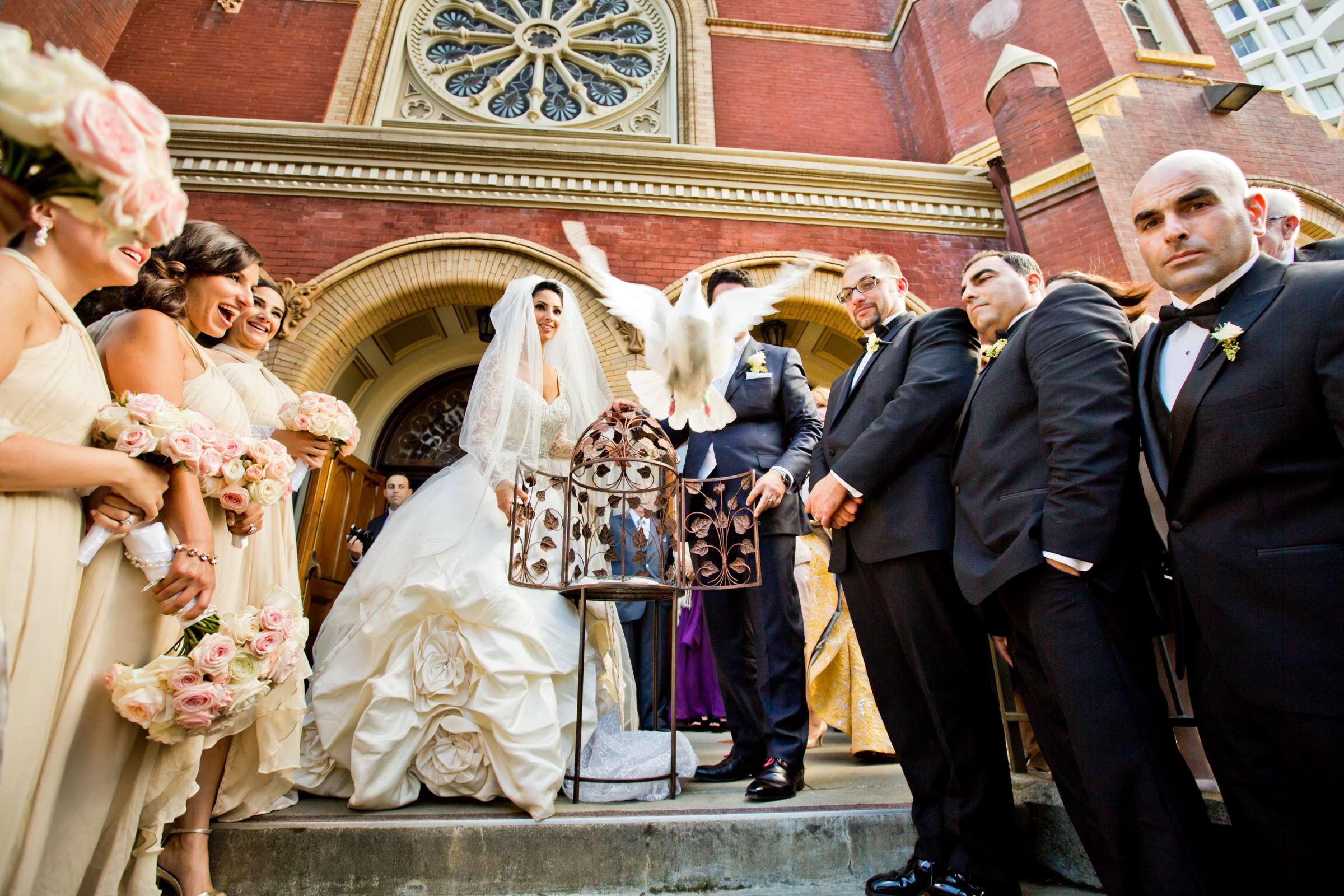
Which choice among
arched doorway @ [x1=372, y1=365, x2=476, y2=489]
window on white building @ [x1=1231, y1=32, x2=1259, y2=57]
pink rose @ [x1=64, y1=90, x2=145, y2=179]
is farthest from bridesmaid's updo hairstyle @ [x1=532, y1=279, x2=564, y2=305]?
window on white building @ [x1=1231, y1=32, x2=1259, y2=57]

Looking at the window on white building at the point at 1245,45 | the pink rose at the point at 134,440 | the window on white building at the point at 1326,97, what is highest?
the window on white building at the point at 1245,45

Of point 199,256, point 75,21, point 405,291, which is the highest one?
point 75,21

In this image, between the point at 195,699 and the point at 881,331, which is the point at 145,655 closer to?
the point at 195,699

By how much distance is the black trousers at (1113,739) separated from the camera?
150 cm

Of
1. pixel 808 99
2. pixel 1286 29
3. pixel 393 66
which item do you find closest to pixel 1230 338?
pixel 808 99

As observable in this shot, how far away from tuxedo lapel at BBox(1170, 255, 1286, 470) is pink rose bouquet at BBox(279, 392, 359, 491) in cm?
258

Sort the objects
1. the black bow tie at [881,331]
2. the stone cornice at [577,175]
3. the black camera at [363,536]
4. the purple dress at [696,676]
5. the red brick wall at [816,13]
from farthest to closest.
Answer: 1. the red brick wall at [816,13]
2. the stone cornice at [577,175]
3. the black camera at [363,536]
4. the purple dress at [696,676]
5. the black bow tie at [881,331]

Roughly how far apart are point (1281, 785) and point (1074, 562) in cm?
55

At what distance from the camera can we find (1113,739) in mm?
1582

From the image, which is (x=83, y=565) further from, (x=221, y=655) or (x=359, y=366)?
(x=359, y=366)

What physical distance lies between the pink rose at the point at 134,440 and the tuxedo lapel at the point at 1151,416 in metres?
2.48

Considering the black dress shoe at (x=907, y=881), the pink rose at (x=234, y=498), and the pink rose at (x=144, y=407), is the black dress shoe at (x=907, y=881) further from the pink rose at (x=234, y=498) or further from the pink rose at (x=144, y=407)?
the pink rose at (x=144, y=407)

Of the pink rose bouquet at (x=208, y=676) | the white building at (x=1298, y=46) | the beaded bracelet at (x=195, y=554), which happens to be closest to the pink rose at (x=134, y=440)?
the beaded bracelet at (x=195, y=554)

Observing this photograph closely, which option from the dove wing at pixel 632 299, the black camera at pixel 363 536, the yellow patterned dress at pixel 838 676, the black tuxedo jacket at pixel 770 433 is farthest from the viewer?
the black camera at pixel 363 536
